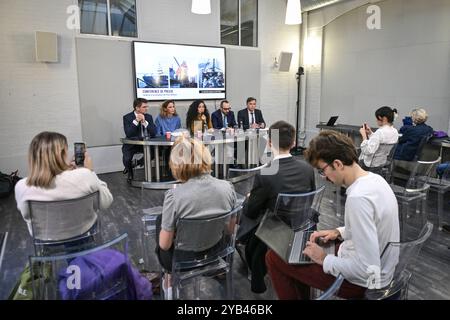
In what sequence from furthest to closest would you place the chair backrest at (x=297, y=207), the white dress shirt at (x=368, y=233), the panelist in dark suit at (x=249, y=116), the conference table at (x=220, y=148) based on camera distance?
the panelist in dark suit at (x=249, y=116) < the conference table at (x=220, y=148) < the chair backrest at (x=297, y=207) < the white dress shirt at (x=368, y=233)

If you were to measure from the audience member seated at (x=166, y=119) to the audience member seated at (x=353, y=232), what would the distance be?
415 cm

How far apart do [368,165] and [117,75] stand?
4.23 m

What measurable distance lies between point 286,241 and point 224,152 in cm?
350

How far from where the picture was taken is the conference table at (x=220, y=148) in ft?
15.4

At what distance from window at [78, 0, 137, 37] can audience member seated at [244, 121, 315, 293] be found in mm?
4434

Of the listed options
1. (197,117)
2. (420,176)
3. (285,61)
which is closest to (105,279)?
(420,176)

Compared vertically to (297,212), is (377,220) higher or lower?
higher

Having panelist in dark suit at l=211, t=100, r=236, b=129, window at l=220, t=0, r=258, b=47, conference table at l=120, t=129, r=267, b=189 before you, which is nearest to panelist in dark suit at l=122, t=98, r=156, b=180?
conference table at l=120, t=129, r=267, b=189

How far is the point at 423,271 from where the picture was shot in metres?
2.68

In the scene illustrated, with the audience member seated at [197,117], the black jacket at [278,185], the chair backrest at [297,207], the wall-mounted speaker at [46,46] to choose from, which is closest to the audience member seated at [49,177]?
the black jacket at [278,185]

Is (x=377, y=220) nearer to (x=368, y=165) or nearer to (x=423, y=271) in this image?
(x=423, y=271)

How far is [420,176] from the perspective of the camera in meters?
3.30

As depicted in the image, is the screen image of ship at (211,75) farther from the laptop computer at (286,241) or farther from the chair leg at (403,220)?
the laptop computer at (286,241)
